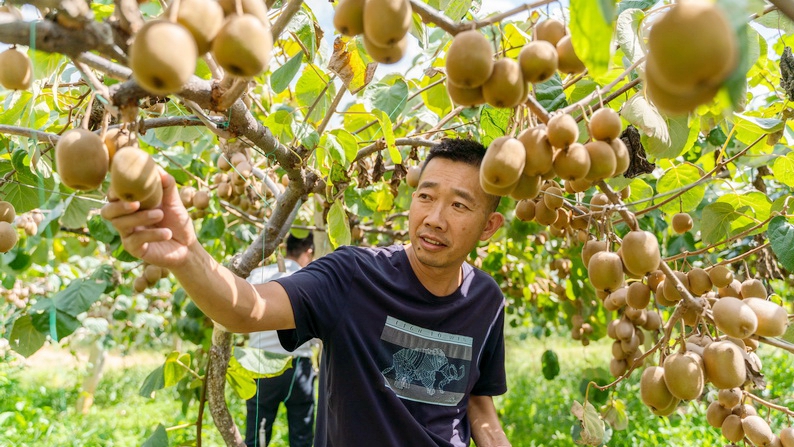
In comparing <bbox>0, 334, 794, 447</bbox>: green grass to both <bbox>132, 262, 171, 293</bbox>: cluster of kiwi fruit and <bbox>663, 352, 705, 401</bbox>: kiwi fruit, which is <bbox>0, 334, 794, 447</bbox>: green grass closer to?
<bbox>132, 262, 171, 293</bbox>: cluster of kiwi fruit

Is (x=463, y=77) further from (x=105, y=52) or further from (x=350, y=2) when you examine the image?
(x=105, y=52)

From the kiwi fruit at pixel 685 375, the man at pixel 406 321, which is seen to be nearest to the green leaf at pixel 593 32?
the kiwi fruit at pixel 685 375

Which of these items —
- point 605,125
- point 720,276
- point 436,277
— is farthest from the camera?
point 436,277

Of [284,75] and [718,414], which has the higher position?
[284,75]

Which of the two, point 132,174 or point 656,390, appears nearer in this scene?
point 132,174

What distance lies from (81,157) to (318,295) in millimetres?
884

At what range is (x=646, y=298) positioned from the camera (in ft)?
4.91

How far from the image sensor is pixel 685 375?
1.12 metres

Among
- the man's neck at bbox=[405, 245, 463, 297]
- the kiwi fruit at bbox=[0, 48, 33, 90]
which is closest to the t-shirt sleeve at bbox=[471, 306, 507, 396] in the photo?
the man's neck at bbox=[405, 245, 463, 297]

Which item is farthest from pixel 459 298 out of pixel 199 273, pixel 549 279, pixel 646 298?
pixel 549 279

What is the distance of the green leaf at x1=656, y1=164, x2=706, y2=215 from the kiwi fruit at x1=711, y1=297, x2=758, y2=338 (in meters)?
0.90

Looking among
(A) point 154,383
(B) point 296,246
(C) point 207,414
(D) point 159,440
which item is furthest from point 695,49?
(C) point 207,414

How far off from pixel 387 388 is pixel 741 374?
861 millimetres

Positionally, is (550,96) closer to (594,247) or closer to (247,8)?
(594,247)
